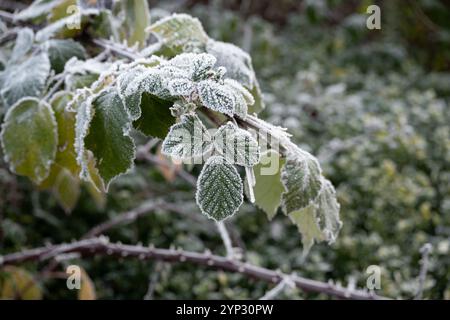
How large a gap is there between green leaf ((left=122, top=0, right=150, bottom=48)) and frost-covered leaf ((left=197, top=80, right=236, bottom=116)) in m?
0.37

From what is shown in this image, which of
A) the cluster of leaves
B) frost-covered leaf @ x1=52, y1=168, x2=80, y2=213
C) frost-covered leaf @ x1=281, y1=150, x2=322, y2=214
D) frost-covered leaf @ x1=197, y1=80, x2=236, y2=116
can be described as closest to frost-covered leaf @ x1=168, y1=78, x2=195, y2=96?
frost-covered leaf @ x1=197, y1=80, x2=236, y2=116

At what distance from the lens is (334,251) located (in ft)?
5.03

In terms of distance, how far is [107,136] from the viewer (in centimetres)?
67

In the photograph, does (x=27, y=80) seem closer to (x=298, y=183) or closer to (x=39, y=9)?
(x=39, y=9)

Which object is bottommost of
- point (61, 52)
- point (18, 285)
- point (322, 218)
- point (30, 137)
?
point (18, 285)

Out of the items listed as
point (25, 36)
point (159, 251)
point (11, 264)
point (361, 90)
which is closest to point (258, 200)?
point (159, 251)

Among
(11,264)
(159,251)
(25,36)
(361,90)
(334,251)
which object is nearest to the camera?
(25,36)

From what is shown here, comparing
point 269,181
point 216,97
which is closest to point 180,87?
point 216,97

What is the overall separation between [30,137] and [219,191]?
365 millimetres

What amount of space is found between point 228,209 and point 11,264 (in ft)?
2.94

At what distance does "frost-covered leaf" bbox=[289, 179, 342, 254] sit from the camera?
728 millimetres

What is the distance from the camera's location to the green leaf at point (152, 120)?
64 centimetres

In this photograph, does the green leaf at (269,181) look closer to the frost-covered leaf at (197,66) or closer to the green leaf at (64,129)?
the frost-covered leaf at (197,66)
